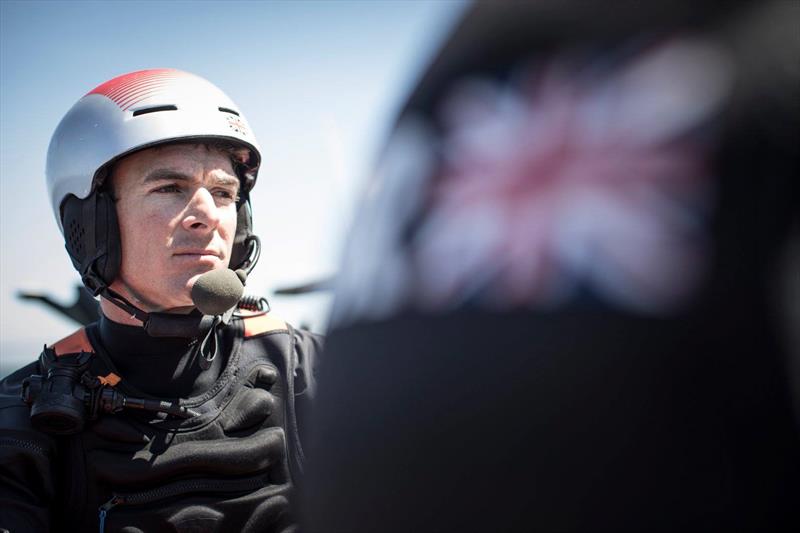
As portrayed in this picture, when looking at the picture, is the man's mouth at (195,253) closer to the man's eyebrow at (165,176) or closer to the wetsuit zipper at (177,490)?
the man's eyebrow at (165,176)

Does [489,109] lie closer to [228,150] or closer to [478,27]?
[478,27]

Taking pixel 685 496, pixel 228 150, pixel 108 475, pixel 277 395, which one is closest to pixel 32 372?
pixel 108 475

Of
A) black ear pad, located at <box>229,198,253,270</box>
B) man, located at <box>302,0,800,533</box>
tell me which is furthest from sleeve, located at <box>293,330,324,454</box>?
man, located at <box>302,0,800,533</box>

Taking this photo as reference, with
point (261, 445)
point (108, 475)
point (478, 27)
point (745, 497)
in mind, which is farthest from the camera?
point (261, 445)

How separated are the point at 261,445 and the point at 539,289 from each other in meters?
1.76

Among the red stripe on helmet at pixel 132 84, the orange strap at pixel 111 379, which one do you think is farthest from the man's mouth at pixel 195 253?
the red stripe on helmet at pixel 132 84

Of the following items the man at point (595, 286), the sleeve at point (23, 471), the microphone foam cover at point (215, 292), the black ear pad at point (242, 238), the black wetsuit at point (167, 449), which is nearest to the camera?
the man at point (595, 286)

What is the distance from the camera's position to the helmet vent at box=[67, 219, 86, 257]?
7.26 ft

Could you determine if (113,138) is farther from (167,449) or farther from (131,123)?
(167,449)

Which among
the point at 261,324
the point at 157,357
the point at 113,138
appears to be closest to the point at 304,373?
the point at 261,324

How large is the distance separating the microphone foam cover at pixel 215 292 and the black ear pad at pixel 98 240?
1.17 ft

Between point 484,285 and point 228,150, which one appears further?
point 228,150

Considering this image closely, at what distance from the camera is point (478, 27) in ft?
1.68

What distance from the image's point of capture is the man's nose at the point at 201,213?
2.11 meters
